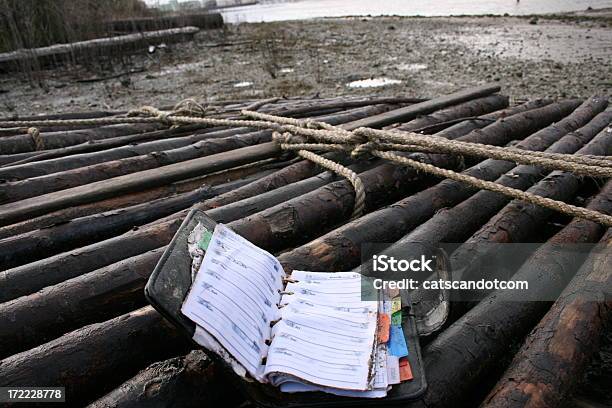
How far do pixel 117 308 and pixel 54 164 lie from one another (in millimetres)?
1767

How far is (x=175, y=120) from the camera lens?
3.55 m

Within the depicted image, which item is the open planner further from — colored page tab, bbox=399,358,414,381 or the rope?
the rope

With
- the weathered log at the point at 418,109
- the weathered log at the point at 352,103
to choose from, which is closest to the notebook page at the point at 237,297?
the weathered log at the point at 418,109

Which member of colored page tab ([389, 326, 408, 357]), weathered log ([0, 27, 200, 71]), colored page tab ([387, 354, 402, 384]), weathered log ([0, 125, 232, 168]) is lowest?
colored page tab ([387, 354, 402, 384])

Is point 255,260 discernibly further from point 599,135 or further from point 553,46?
point 553,46

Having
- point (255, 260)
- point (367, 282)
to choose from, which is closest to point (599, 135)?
point (367, 282)

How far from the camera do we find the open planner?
1.17 metres

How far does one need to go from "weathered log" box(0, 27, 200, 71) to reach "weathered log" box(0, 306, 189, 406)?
458 inches

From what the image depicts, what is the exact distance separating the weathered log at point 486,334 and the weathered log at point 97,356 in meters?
0.82

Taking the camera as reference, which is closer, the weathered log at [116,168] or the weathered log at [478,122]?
the weathered log at [116,168]

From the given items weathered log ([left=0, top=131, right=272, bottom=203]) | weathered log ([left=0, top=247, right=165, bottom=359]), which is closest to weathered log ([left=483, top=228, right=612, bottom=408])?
weathered log ([left=0, top=247, right=165, bottom=359])

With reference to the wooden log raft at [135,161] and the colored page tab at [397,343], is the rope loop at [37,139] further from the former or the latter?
the colored page tab at [397,343]

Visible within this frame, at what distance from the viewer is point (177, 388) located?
1.25 m

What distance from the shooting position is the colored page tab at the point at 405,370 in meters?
1.20
